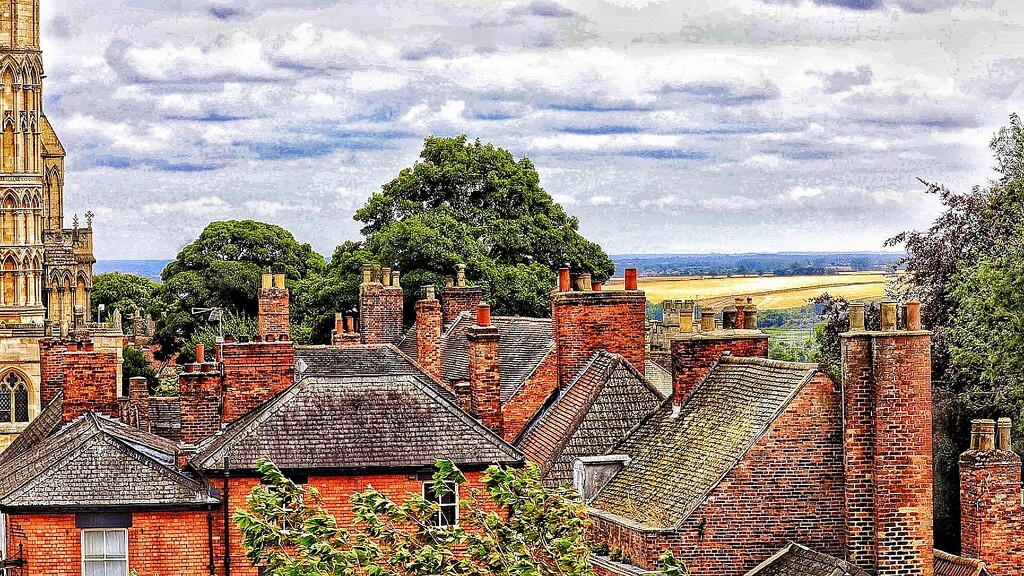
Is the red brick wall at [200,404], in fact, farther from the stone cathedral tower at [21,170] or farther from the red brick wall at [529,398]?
the stone cathedral tower at [21,170]

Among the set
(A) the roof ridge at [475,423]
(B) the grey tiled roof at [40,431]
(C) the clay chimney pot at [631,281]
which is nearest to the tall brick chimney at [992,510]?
(C) the clay chimney pot at [631,281]

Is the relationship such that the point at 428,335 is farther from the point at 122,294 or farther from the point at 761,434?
the point at 122,294

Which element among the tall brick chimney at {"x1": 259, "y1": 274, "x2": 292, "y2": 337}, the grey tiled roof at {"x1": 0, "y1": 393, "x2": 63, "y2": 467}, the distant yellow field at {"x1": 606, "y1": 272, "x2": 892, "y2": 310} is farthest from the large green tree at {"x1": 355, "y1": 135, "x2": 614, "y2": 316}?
the grey tiled roof at {"x1": 0, "y1": 393, "x2": 63, "y2": 467}

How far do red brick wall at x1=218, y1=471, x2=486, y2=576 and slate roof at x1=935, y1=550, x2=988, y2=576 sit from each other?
7932mm

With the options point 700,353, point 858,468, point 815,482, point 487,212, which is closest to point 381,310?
point 487,212

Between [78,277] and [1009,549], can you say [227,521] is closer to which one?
[1009,549]

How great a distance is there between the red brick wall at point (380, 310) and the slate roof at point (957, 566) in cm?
3004

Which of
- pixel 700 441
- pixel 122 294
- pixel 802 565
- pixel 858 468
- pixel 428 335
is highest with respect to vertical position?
pixel 122 294

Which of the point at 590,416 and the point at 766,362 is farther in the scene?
the point at 590,416

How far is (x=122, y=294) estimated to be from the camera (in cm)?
13325

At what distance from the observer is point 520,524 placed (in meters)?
19.9

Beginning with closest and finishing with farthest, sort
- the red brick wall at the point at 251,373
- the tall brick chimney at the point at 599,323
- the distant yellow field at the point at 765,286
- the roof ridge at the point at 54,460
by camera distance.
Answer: the roof ridge at the point at 54,460, the red brick wall at the point at 251,373, the tall brick chimney at the point at 599,323, the distant yellow field at the point at 765,286

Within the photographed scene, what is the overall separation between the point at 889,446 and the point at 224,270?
8705cm

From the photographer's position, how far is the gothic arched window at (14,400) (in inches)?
3745
